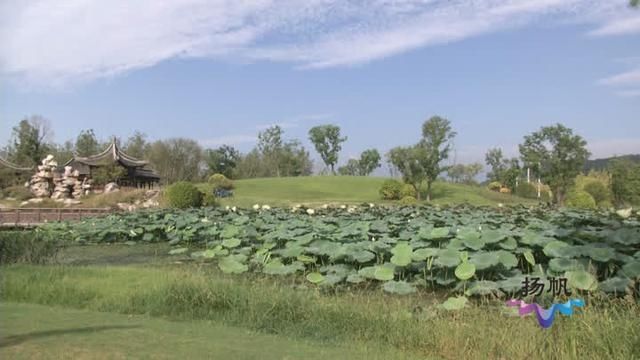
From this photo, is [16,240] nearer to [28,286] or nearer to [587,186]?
[28,286]

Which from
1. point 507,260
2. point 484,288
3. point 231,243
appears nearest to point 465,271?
point 484,288

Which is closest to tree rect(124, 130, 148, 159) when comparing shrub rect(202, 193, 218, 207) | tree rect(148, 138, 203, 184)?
tree rect(148, 138, 203, 184)

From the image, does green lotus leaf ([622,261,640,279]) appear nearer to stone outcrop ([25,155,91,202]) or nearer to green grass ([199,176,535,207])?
green grass ([199,176,535,207])

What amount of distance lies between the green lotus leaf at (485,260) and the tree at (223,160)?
62.3 meters

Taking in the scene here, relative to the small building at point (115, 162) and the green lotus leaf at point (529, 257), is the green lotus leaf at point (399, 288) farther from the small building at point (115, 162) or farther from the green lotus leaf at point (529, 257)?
the small building at point (115, 162)

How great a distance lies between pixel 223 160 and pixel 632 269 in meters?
66.6

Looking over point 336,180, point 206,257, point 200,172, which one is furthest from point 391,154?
point 206,257

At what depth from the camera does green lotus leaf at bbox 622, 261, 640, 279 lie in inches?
266

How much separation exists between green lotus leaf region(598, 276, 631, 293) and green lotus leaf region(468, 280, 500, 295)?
1.10 metres

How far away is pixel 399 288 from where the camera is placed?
7406 mm

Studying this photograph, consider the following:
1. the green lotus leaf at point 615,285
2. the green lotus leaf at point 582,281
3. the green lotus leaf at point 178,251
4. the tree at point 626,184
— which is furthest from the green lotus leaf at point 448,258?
the tree at point 626,184

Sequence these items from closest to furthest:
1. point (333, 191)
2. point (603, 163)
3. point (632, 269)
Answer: point (632, 269) → point (333, 191) → point (603, 163)

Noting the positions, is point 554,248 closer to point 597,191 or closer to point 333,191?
point 597,191

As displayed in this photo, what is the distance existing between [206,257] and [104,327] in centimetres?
622
